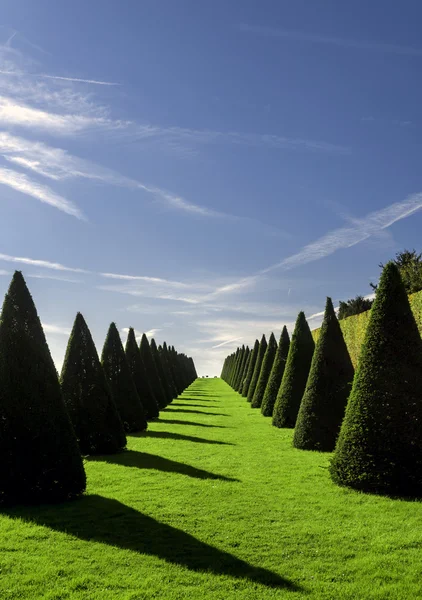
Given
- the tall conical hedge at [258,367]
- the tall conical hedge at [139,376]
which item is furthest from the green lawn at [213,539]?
the tall conical hedge at [258,367]

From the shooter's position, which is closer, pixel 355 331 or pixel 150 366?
pixel 355 331

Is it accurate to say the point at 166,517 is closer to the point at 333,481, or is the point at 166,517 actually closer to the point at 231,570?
the point at 231,570

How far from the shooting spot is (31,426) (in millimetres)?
11797

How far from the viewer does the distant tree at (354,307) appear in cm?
6304

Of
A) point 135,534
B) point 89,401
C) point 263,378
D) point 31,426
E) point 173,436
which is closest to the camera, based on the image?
point 135,534

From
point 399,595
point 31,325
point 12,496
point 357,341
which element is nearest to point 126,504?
point 12,496

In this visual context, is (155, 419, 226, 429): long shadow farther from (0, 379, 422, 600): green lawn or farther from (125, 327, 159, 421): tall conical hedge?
(0, 379, 422, 600): green lawn

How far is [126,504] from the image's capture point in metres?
11.5

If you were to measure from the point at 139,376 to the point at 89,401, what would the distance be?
932cm

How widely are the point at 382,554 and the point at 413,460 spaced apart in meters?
4.13

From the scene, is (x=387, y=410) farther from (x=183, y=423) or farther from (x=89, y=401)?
(x=183, y=423)

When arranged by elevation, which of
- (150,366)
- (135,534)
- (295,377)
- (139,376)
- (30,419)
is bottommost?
(135,534)

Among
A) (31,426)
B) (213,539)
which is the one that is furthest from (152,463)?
(213,539)

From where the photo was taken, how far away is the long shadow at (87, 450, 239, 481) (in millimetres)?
14461
